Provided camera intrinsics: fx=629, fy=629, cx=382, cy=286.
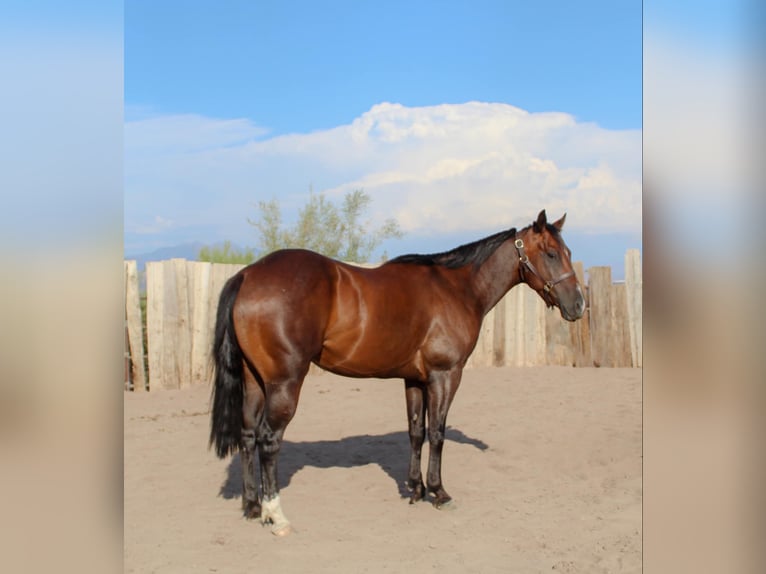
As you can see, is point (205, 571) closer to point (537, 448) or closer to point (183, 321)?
point (537, 448)

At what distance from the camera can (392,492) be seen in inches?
202

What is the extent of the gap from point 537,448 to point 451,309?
2452mm

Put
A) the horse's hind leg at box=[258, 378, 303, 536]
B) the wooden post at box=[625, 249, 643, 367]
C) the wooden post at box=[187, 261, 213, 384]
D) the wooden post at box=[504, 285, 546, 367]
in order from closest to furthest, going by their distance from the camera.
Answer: the horse's hind leg at box=[258, 378, 303, 536]
the wooden post at box=[187, 261, 213, 384]
the wooden post at box=[625, 249, 643, 367]
the wooden post at box=[504, 285, 546, 367]

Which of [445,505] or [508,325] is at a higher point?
[508,325]

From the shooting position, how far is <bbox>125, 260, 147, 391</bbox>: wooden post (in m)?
8.84

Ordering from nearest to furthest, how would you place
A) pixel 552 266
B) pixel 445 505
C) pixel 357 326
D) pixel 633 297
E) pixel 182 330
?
pixel 357 326 → pixel 445 505 → pixel 552 266 → pixel 182 330 → pixel 633 297

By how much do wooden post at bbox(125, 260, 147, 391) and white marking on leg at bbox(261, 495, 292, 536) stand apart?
538cm

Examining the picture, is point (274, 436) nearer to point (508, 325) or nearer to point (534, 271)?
point (534, 271)

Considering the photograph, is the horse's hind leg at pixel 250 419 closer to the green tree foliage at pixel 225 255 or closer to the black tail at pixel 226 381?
the black tail at pixel 226 381

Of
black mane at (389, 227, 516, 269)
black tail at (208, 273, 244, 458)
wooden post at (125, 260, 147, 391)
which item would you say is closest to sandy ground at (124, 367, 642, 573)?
wooden post at (125, 260, 147, 391)

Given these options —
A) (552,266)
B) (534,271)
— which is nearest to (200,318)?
(534,271)

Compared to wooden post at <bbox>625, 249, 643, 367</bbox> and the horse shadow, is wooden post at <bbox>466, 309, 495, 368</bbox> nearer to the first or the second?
wooden post at <bbox>625, 249, 643, 367</bbox>

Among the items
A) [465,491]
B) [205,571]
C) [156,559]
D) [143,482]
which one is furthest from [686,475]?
[143,482]

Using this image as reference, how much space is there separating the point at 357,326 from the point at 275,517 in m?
1.38
